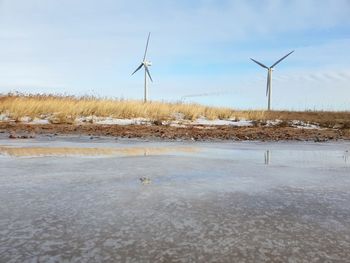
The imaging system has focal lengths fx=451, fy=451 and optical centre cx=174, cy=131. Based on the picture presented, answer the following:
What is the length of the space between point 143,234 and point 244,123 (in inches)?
664

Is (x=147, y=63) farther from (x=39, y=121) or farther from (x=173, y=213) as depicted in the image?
(x=173, y=213)

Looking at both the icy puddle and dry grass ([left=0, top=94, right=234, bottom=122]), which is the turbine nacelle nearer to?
dry grass ([left=0, top=94, right=234, bottom=122])

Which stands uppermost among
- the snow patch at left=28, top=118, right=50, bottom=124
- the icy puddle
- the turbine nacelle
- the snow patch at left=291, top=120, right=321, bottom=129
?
the turbine nacelle

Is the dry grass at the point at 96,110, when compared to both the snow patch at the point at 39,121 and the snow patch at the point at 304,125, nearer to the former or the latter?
the snow patch at the point at 39,121

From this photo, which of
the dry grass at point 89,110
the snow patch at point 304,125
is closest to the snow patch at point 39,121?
the dry grass at point 89,110

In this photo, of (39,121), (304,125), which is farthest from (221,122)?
(39,121)

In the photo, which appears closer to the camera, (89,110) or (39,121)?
(39,121)

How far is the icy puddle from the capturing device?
2.30 m

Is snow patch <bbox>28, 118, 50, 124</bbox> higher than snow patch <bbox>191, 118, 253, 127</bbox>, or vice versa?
snow patch <bbox>191, 118, 253, 127</bbox>

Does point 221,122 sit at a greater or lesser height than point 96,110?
lesser

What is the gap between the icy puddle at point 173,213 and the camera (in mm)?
2299

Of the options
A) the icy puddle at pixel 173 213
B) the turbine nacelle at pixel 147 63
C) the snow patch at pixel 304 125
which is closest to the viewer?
the icy puddle at pixel 173 213

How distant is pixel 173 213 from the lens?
314 cm

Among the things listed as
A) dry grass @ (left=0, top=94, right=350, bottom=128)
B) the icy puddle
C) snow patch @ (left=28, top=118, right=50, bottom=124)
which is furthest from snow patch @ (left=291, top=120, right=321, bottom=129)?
the icy puddle
